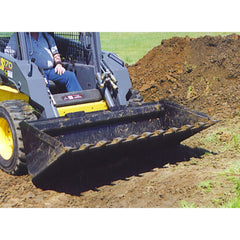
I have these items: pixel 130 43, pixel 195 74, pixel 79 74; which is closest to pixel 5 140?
pixel 79 74

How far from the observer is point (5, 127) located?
504 centimetres

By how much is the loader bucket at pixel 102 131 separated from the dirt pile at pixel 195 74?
7.08ft

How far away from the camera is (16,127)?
14.9ft

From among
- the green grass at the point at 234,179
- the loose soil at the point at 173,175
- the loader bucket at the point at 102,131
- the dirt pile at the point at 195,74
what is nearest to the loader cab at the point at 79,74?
the loader bucket at the point at 102,131

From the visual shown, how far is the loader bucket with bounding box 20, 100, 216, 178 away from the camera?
12.6 ft

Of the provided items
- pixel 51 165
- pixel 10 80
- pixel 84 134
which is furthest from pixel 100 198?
pixel 10 80

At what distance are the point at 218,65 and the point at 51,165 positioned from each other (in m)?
5.25

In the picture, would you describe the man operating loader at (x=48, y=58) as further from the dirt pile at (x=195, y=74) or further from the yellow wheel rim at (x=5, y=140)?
the dirt pile at (x=195, y=74)

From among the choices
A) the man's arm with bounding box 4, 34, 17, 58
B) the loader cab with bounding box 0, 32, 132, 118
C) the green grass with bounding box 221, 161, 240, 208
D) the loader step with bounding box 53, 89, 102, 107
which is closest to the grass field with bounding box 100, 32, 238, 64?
the loader cab with bounding box 0, 32, 132, 118

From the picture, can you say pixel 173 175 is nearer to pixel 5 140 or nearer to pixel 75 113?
pixel 75 113

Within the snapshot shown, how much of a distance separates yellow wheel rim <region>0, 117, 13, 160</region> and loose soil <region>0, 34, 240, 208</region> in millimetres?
289

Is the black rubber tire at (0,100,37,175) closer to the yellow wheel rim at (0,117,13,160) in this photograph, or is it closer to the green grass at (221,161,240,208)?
the yellow wheel rim at (0,117,13,160)

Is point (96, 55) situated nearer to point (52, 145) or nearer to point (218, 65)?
point (52, 145)

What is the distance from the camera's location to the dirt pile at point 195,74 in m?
7.40
